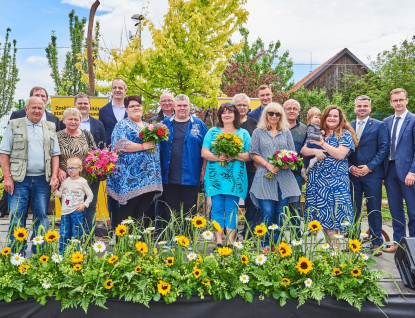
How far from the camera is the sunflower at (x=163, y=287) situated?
8.86 ft

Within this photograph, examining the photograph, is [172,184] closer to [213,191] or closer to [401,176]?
[213,191]

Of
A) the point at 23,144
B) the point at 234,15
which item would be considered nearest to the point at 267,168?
the point at 23,144

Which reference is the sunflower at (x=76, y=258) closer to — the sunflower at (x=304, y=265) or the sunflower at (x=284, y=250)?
the sunflower at (x=284, y=250)

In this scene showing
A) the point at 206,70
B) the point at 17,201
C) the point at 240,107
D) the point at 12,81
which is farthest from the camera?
the point at 12,81

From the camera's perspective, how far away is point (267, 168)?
4129 millimetres

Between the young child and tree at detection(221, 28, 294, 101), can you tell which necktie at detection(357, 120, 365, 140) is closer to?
the young child

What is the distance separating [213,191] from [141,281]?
173cm

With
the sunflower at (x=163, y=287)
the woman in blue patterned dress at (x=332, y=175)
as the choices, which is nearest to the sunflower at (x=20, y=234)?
the sunflower at (x=163, y=287)

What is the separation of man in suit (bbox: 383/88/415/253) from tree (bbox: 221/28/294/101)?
9.66 metres

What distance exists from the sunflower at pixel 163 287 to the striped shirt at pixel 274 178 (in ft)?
5.79

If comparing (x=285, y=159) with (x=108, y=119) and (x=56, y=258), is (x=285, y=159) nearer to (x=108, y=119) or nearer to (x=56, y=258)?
(x=56, y=258)

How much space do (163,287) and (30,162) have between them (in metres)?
2.38

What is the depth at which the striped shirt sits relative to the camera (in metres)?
4.12

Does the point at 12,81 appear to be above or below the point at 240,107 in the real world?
above
